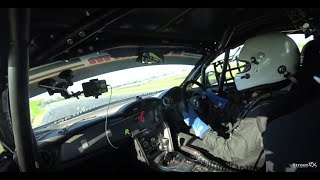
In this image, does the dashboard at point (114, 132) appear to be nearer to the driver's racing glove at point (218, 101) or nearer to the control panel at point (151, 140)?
the control panel at point (151, 140)

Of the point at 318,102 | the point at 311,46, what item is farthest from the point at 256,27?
the point at 318,102

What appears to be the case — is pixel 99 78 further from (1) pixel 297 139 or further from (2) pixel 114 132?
(1) pixel 297 139

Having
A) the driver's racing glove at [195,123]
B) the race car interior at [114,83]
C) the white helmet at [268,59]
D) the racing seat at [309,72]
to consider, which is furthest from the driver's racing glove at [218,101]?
the racing seat at [309,72]

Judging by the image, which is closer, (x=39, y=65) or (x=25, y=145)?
(x=25, y=145)

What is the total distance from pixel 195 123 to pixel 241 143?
21.6 inches

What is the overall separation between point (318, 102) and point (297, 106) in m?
0.12

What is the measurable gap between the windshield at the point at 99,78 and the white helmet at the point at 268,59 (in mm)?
829

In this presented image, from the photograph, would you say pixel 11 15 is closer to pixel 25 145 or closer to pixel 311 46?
pixel 25 145

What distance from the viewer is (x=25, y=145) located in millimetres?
1295

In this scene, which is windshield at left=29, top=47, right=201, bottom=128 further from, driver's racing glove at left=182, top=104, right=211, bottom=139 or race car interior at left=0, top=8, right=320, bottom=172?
driver's racing glove at left=182, top=104, right=211, bottom=139

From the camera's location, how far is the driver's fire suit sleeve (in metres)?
1.66

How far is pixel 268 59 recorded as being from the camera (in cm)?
194

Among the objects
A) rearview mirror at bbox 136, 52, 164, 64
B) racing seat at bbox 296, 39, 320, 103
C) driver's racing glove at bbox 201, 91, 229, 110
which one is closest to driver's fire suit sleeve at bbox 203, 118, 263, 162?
racing seat at bbox 296, 39, 320, 103

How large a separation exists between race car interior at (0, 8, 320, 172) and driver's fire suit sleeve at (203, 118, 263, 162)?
0.40ft
